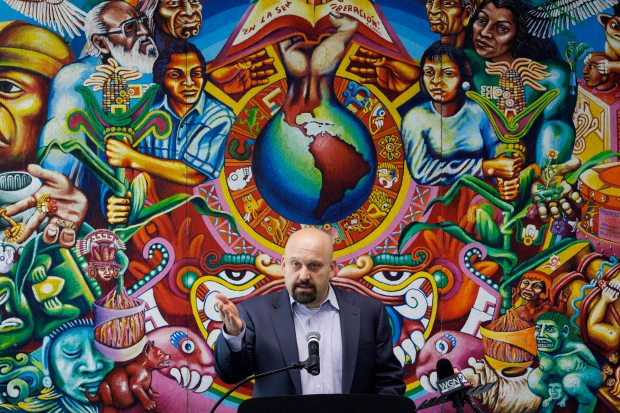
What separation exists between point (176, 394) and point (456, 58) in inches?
104

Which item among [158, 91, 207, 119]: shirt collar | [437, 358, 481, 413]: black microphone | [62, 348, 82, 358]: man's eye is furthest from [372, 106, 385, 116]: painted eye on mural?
[437, 358, 481, 413]: black microphone

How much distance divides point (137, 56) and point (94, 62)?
0.26m

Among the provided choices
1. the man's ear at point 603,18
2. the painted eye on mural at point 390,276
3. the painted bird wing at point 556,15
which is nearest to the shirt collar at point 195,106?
the painted eye on mural at point 390,276

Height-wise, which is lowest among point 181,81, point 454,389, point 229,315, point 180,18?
point 454,389

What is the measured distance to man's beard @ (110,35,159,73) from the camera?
5961 millimetres

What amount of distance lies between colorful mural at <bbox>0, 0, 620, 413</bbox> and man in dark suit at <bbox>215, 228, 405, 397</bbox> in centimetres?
156

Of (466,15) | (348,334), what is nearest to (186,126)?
(466,15)

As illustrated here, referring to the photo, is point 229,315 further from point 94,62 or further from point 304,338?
point 94,62

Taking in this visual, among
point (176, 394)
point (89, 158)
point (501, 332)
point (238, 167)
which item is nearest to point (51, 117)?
point (89, 158)

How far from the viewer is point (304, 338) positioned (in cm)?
434

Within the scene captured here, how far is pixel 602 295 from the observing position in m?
6.15

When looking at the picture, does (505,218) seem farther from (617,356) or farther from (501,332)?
(617,356)

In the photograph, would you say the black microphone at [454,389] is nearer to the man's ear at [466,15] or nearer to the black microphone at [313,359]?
the black microphone at [313,359]

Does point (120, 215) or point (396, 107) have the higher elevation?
point (396, 107)
